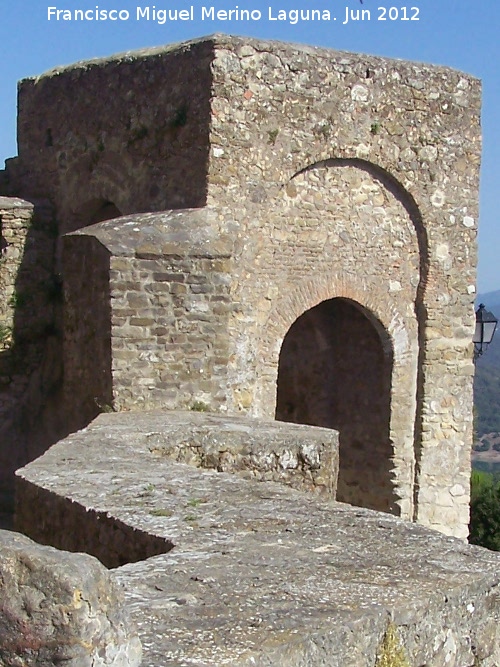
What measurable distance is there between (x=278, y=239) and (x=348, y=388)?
226 cm

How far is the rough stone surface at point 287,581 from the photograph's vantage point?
9.05 feet

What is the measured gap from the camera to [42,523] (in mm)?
4637

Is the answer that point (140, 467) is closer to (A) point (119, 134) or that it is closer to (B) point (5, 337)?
(A) point (119, 134)

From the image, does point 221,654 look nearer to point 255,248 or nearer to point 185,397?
point 185,397

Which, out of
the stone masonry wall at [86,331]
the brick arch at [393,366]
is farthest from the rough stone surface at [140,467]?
the brick arch at [393,366]

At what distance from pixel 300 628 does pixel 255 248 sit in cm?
656

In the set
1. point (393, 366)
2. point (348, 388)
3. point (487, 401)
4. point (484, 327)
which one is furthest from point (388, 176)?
point (487, 401)

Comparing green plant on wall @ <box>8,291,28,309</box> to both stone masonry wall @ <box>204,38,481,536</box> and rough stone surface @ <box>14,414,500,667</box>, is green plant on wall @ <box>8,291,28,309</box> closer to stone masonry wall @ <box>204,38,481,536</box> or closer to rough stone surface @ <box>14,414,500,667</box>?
stone masonry wall @ <box>204,38,481,536</box>

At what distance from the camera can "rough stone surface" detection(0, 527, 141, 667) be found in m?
2.35

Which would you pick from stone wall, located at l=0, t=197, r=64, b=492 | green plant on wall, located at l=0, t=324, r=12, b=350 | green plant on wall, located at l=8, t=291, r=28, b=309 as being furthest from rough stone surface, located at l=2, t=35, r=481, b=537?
green plant on wall, located at l=0, t=324, r=12, b=350

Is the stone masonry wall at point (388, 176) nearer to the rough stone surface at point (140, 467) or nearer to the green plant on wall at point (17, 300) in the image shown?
the green plant on wall at point (17, 300)

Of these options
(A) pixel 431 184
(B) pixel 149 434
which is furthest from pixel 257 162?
(B) pixel 149 434

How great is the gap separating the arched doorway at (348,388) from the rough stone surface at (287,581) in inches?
239

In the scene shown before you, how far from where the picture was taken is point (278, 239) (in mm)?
9375
